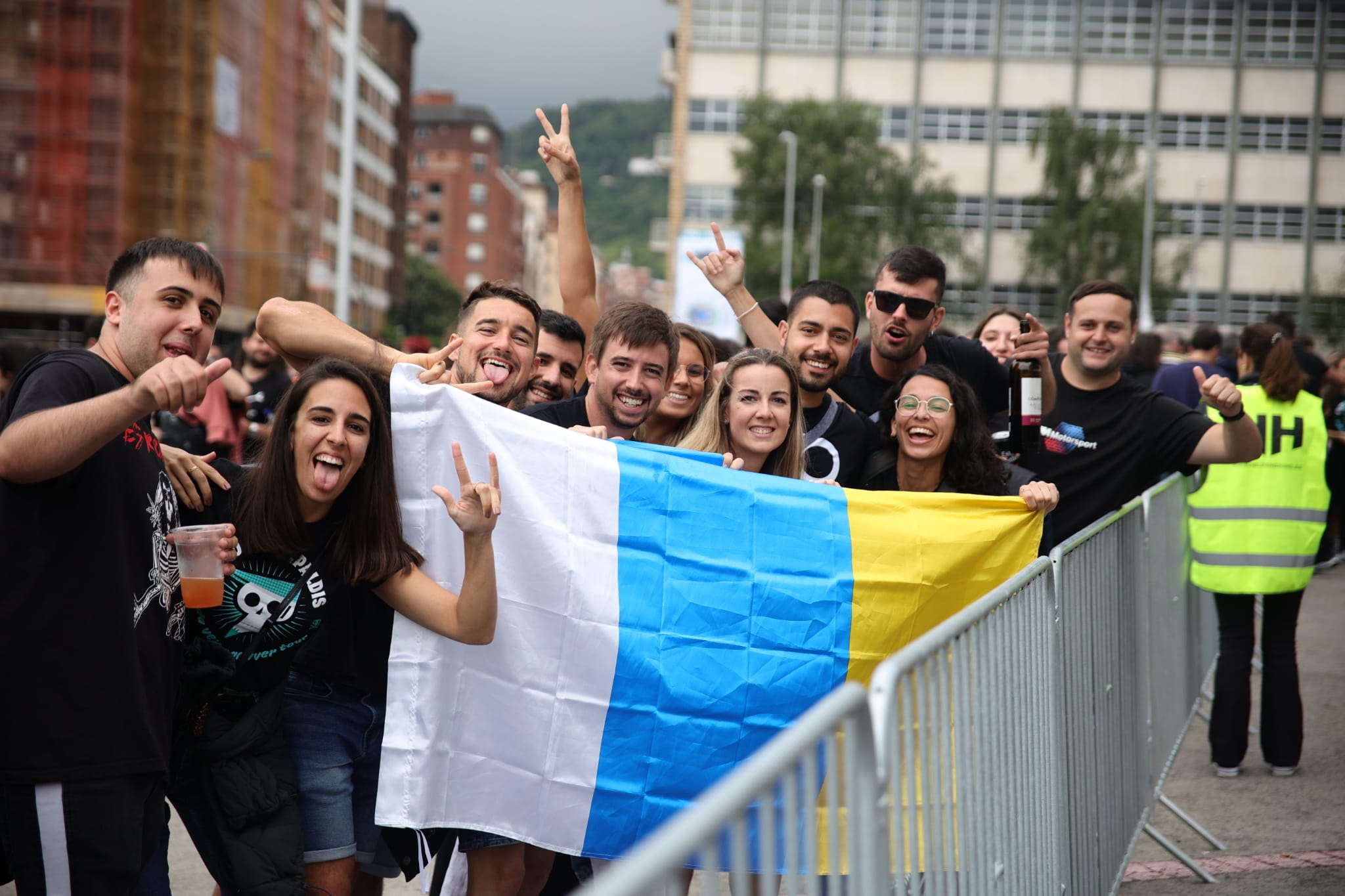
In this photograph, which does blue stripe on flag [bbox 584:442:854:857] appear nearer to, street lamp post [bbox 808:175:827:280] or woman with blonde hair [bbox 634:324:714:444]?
woman with blonde hair [bbox 634:324:714:444]

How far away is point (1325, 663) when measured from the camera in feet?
33.7

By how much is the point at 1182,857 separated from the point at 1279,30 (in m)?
60.0

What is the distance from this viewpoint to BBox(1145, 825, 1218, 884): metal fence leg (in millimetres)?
5762

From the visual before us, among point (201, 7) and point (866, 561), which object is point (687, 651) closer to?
point (866, 561)

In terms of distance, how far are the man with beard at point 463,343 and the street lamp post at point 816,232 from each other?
→ 53.1 metres

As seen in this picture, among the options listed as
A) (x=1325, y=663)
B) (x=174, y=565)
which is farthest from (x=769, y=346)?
(x=1325, y=663)

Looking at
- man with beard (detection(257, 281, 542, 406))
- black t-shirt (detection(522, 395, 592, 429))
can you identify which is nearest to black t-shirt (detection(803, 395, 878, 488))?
black t-shirt (detection(522, 395, 592, 429))

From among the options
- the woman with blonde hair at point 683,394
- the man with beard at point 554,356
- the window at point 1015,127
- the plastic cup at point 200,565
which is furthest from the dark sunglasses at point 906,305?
the window at point 1015,127

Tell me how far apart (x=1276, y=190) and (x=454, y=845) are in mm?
61336

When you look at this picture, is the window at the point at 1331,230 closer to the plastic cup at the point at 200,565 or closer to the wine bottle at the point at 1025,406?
the wine bottle at the point at 1025,406

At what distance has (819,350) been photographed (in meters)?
5.48

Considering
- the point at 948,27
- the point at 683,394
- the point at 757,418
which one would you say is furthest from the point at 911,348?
the point at 948,27

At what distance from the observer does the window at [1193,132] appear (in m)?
58.5

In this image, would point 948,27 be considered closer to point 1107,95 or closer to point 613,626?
point 1107,95
